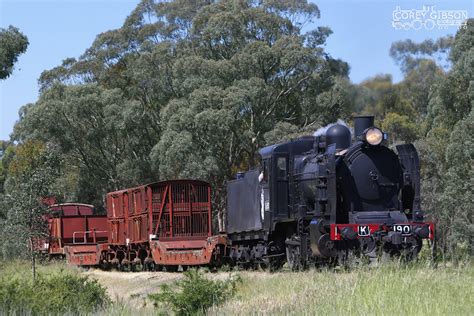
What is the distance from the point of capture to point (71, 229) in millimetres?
39875

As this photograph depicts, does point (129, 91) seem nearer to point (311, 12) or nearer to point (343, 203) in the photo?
point (311, 12)

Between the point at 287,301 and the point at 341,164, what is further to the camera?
the point at 341,164

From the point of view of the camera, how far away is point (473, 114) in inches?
1590

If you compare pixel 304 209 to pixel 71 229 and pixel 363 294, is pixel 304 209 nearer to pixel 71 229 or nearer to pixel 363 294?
pixel 363 294

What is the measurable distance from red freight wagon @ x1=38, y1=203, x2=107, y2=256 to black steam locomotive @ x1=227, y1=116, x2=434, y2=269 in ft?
55.5

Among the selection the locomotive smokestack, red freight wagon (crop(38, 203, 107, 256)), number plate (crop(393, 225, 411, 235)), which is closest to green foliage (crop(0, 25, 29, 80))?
red freight wagon (crop(38, 203, 107, 256))

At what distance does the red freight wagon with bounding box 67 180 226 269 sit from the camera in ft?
95.1

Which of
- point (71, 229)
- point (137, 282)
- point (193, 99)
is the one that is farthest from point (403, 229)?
point (193, 99)

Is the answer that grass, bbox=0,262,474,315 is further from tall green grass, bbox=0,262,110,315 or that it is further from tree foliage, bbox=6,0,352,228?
tree foliage, bbox=6,0,352,228

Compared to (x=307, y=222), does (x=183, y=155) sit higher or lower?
higher

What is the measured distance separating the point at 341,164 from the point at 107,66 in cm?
4480

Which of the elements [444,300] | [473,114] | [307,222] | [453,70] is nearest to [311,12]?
[453,70]

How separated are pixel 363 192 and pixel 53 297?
8.04 m

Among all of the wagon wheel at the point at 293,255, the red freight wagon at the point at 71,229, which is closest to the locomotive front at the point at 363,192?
the wagon wheel at the point at 293,255
